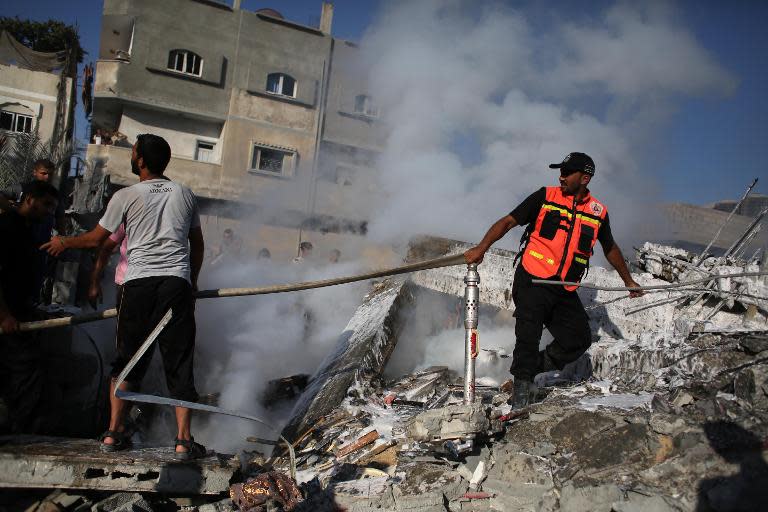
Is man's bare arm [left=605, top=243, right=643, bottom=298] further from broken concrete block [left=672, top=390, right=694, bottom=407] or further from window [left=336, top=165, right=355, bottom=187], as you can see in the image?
window [left=336, top=165, right=355, bottom=187]

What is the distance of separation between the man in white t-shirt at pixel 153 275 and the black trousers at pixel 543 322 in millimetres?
1836

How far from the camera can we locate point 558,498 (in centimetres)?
247

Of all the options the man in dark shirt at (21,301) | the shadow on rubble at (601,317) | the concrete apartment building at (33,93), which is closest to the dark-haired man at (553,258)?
the shadow on rubble at (601,317)

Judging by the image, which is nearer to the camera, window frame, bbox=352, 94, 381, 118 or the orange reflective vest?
the orange reflective vest

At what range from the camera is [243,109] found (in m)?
19.7

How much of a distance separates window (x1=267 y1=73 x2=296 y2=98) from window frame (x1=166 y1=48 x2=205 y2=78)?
2.27 metres

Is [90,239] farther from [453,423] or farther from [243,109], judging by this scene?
[243,109]

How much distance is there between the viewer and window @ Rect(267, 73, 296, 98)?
2012cm

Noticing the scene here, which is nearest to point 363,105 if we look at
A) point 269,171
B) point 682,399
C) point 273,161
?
point 273,161

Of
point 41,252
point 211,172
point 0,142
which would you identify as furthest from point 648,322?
point 211,172

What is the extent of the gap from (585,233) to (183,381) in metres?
2.38

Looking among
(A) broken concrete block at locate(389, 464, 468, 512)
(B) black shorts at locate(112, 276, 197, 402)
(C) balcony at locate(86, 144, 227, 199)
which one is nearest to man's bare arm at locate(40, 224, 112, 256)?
(B) black shorts at locate(112, 276, 197, 402)

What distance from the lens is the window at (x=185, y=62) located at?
18.9m

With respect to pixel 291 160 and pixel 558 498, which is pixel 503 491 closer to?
pixel 558 498
